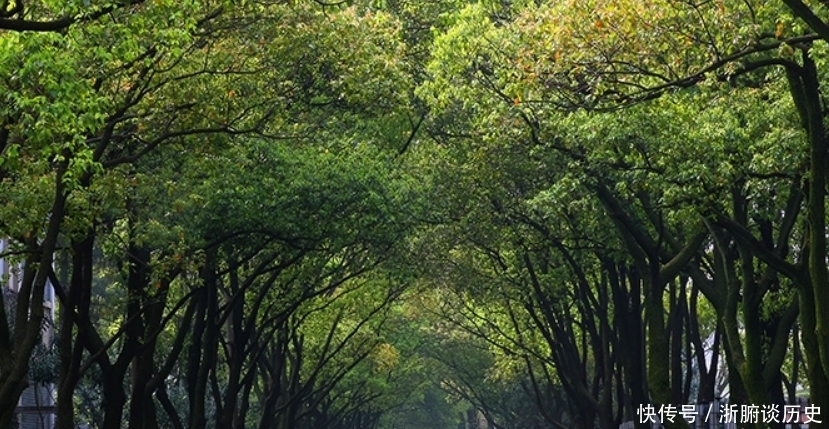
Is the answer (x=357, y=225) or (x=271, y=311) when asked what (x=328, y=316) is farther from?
(x=357, y=225)

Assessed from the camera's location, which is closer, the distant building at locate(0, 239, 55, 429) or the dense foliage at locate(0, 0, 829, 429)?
the dense foliage at locate(0, 0, 829, 429)

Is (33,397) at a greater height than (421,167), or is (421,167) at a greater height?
(421,167)

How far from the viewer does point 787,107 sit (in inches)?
719

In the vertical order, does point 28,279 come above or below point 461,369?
below

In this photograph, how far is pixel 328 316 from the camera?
43062 mm

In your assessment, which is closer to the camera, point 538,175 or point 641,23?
point 641,23

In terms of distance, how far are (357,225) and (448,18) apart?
16.3ft

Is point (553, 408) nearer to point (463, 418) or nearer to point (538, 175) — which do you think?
point (538, 175)

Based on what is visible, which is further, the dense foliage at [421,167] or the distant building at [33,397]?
the distant building at [33,397]

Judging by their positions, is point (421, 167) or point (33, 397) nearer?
point (421, 167)

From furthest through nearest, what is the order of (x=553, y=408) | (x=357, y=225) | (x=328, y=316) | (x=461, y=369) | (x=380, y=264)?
(x=461, y=369) < (x=553, y=408) < (x=328, y=316) < (x=380, y=264) < (x=357, y=225)

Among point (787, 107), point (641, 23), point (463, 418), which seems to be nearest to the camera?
point (641, 23)

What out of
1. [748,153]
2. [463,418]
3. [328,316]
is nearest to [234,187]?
[748,153]

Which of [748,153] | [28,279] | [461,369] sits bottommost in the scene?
[28,279]
